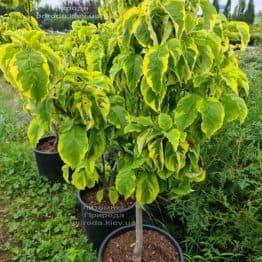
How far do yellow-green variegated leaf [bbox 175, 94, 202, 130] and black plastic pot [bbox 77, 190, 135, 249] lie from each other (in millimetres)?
1151

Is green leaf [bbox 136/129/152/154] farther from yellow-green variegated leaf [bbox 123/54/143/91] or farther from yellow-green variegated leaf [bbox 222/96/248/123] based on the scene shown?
yellow-green variegated leaf [bbox 222/96/248/123]

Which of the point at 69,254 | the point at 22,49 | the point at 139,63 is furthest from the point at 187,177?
the point at 69,254

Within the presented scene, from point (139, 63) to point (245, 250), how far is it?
1.42 metres

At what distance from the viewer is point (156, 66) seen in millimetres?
1067

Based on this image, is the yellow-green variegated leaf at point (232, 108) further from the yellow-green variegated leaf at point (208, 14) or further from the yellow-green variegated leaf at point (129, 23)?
the yellow-green variegated leaf at point (129, 23)

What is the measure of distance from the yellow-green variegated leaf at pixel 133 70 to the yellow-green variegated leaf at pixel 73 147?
0.24 meters

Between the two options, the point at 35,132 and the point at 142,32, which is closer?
the point at 142,32

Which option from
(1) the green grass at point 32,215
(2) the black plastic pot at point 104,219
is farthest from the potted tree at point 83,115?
(1) the green grass at point 32,215

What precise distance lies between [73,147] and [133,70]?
0.31 meters

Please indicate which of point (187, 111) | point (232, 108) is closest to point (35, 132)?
point (187, 111)

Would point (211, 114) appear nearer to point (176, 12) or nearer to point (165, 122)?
point (165, 122)

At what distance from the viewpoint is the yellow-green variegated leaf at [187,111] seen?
114cm

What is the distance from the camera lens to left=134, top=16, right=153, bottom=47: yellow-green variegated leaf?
1.11m

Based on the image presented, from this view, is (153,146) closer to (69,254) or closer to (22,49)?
(22,49)
